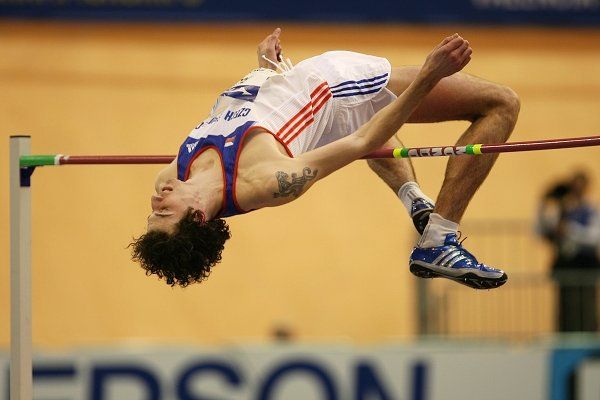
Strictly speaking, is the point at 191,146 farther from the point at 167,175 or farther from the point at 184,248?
the point at 184,248

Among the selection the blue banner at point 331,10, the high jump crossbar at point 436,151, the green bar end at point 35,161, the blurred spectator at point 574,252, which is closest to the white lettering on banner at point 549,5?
the blue banner at point 331,10

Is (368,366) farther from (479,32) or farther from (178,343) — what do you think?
(479,32)

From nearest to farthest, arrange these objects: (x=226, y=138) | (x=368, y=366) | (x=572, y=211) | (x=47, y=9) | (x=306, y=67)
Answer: (x=226, y=138), (x=306, y=67), (x=368, y=366), (x=572, y=211), (x=47, y=9)

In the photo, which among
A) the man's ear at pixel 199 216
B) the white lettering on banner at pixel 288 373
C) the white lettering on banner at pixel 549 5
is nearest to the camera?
the man's ear at pixel 199 216

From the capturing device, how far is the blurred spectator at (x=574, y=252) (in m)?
10.3

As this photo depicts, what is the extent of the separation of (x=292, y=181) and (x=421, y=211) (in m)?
1.08

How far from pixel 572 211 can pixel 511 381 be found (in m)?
1.92

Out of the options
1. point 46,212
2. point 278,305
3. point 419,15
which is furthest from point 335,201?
point 46,212

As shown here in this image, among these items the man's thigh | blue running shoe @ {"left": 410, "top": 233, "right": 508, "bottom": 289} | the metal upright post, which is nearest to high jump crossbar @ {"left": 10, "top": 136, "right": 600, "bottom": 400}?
the metal upright post

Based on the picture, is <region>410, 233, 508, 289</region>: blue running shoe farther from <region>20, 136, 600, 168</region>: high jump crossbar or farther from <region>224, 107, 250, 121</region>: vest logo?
<region>224, 107, 250, 121</region>: vest logo

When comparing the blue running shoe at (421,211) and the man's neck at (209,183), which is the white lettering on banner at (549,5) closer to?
the blue running shoe at (421,211)

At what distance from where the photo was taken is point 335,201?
12.0 meters

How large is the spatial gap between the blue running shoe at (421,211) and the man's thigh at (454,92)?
479 millimetres

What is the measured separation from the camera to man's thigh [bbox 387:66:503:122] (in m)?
5.77
